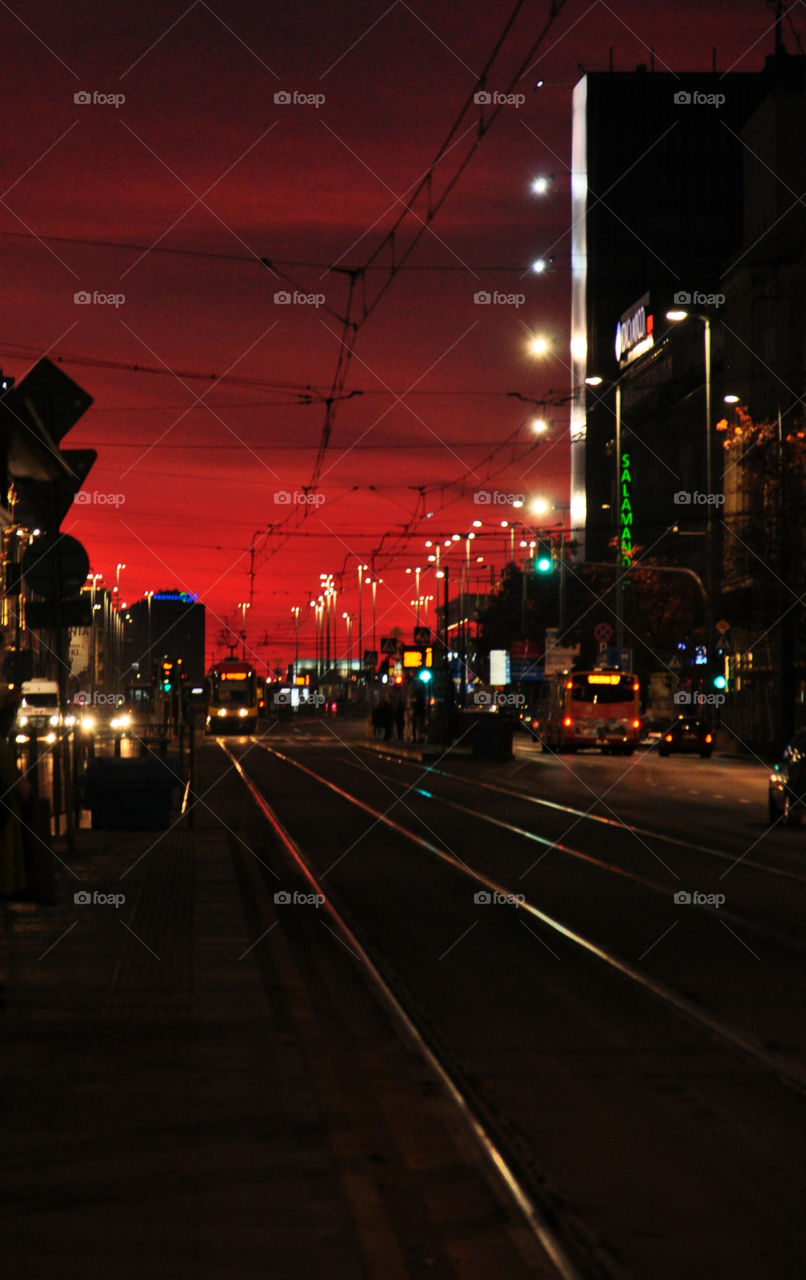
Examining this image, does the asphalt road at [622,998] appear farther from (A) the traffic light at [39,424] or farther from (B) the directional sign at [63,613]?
(A) the traffic light at [39,424]

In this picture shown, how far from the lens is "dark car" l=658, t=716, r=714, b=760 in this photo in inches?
2303

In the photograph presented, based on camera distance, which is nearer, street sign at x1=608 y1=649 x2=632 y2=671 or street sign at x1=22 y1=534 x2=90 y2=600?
street sign at x1=22 y1=534 x2=90 y2=600

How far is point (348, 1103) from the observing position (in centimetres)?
755

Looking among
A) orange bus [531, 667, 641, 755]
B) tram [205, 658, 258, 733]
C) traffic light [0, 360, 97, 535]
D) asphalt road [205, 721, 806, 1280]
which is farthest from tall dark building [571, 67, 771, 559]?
traffic light [0, 360, 97, 535]

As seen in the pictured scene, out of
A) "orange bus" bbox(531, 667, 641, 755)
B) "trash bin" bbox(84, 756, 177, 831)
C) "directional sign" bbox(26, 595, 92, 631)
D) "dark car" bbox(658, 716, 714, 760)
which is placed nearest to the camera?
"directional sign" bbox(26, 595, 92, 631)

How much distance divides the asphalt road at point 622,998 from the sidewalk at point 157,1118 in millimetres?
880

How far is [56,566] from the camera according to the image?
17109mm

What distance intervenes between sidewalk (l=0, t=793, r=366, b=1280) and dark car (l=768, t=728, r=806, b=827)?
47.1 ft

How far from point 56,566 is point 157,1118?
10536mm

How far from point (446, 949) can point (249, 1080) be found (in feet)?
16.4

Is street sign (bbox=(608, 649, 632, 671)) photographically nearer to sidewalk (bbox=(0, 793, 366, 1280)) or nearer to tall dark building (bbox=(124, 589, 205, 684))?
tall dark building (bbox=(124, 589, 205, 684))

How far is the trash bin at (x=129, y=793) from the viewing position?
2355 cm

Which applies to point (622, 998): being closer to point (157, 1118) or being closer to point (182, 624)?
point (157, 1118)

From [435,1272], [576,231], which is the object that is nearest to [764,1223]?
[435,1272]
